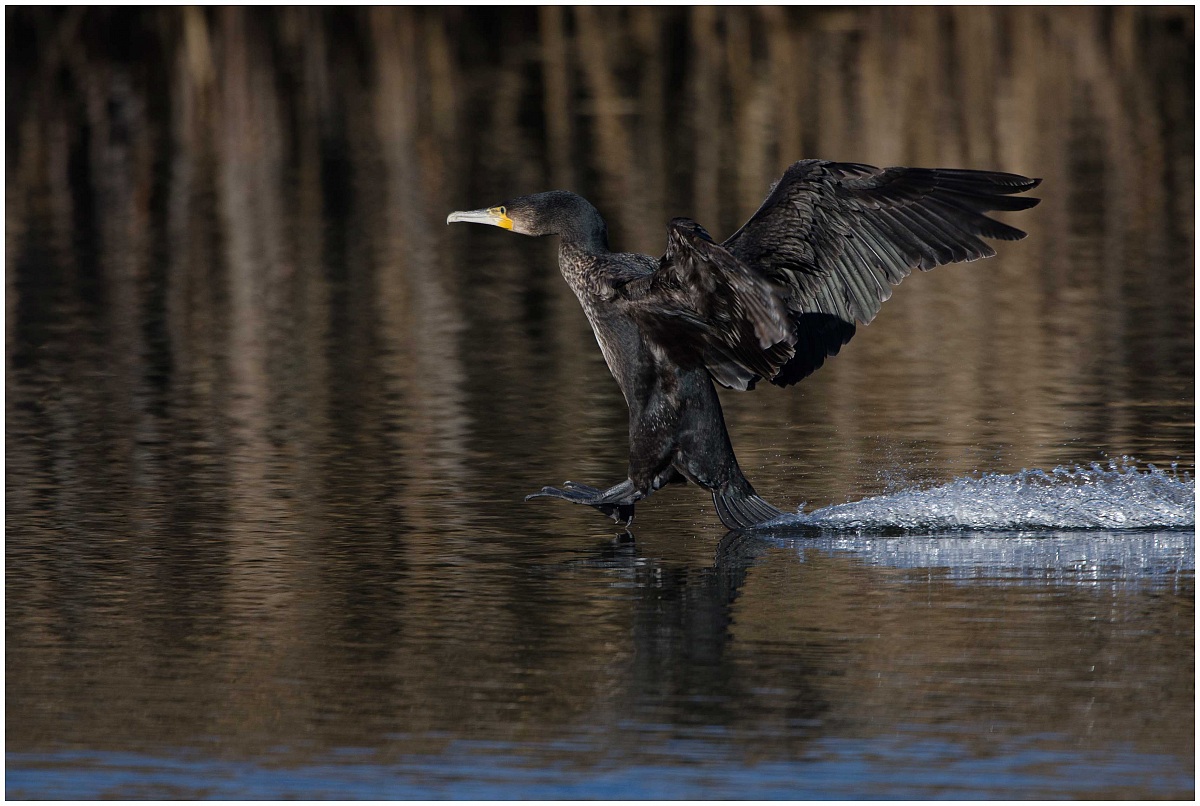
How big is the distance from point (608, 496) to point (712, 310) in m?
0.91

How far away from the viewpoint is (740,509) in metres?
8.29

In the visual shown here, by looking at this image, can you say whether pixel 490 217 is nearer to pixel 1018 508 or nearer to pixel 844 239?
pixel 844 239

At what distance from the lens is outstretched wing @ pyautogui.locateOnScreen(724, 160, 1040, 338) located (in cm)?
866

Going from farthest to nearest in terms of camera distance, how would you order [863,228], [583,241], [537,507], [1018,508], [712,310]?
[863,228], [537,507], [583,241], [1018,508], [712,310]

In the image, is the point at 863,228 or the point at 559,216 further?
the point at 863,228

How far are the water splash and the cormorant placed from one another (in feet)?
1.00

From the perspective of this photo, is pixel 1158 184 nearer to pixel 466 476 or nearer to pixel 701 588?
pixel 466 476

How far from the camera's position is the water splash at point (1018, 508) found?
322 inches

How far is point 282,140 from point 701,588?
17146 mm

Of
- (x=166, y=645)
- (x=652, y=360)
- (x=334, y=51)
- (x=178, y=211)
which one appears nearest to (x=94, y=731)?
(x=166, y=645)

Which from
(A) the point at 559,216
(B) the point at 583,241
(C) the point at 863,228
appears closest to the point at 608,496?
(B) the point at 583,241

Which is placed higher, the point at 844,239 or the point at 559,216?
the point at 559,216

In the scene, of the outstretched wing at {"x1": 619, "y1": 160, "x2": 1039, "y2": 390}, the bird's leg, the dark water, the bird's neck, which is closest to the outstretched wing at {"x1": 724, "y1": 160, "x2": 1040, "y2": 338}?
the outstretched wing at {"x1": 619, "y1": 160, "x2": 1039, "y2": 390}

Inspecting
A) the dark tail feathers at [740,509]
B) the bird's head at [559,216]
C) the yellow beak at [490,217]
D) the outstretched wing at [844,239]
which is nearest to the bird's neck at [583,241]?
the bird's head at [559,216]
